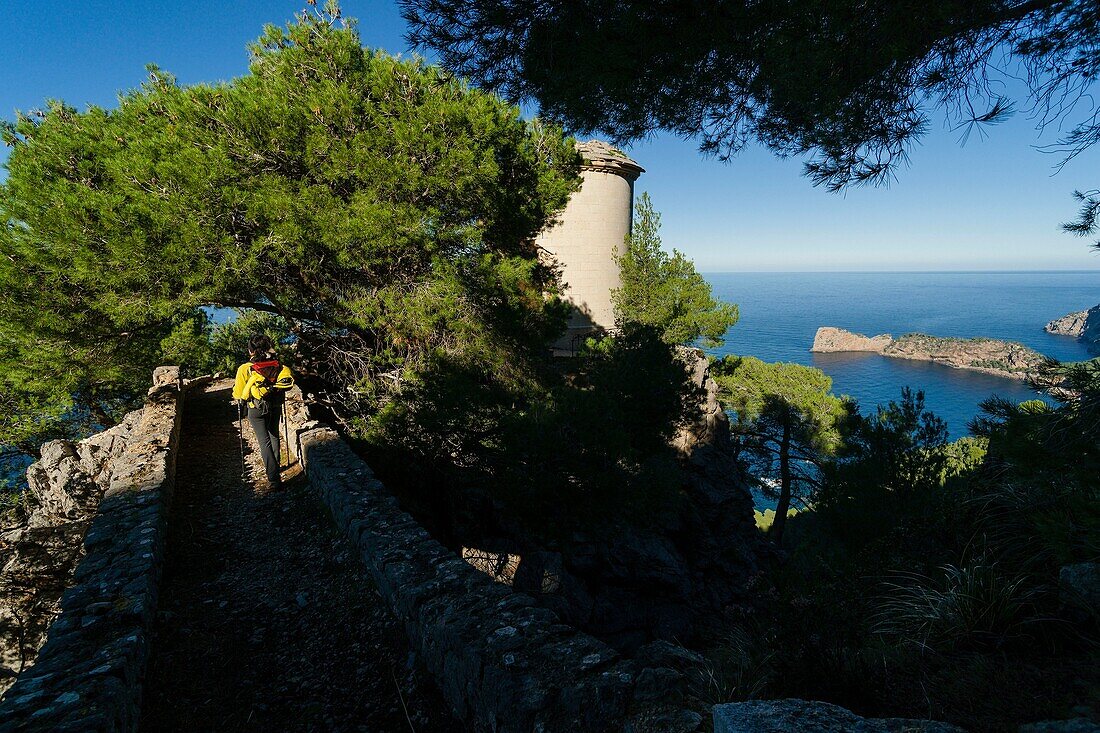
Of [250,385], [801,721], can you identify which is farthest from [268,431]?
[801,721]

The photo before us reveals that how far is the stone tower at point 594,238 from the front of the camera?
2122 cm

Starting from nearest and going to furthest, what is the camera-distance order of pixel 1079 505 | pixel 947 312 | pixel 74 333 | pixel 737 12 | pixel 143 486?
pixel 1079 505, pixel 737 12, pixel 143 486, pixel 74 333, pixel 947 312

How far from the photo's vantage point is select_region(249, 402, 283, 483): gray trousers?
6898mm

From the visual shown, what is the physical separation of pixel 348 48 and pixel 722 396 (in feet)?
61.6

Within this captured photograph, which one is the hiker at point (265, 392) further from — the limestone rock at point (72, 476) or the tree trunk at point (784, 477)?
the tree trunk at point (784, 477)

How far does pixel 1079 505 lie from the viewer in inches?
122

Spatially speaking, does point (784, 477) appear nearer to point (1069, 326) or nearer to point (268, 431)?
point (268, 431)

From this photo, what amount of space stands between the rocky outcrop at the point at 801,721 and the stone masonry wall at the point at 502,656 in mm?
435

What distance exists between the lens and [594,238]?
70.6 feet

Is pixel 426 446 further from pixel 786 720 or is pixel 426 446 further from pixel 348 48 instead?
pixel 348 48

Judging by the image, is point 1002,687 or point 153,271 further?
point 153,271

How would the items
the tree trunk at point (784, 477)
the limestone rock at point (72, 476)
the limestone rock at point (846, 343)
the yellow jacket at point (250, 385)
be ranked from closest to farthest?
the limestone rock at point (72, 476)
the yellow jacket at point (250, 385)
the tree trunk at point (784, 477)
the limestone rock at point (846, 343)

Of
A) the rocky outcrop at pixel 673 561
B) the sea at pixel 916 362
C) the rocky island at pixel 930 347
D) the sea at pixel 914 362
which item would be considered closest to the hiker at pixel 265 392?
the rocky outcrop at pixel 673 561

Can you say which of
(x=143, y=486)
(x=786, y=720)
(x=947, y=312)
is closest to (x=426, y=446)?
(x=143, y=486)
